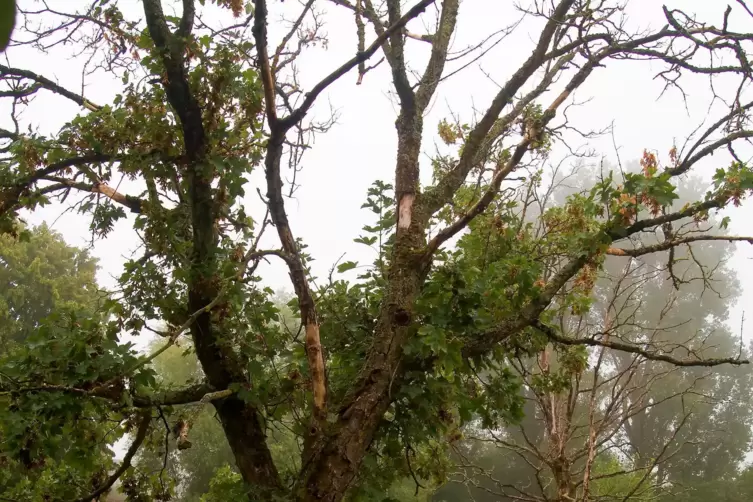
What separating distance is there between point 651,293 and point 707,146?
21210 mm

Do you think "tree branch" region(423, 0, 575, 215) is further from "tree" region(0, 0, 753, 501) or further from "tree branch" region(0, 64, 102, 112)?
"tree branch" region(0, 64, 102, 112)

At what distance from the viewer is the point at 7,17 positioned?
316 mm

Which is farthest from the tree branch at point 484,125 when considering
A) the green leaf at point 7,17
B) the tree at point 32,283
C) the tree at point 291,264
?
the tree at point 32,283

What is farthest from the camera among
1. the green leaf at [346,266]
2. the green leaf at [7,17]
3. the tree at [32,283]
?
the tree at [32,283]

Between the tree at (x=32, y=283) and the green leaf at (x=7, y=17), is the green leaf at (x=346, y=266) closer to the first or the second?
the green leaf at (x=7, y=17)

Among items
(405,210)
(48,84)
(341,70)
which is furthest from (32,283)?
(341,70)

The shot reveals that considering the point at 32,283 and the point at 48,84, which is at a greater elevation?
the point at 32,283

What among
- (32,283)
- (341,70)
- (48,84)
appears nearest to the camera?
(341,70)

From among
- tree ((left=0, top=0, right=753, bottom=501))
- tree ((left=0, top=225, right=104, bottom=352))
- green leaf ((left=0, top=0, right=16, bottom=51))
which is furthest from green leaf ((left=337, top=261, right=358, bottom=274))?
tree ((left=0, top=225, right=104, bottom=352))

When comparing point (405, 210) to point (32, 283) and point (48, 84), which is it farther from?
point (32, 283)

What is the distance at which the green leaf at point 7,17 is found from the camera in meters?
0.31

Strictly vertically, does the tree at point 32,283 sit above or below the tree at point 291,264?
above

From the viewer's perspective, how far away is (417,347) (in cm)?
353

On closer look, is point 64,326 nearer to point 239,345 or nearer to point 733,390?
point 239,345
